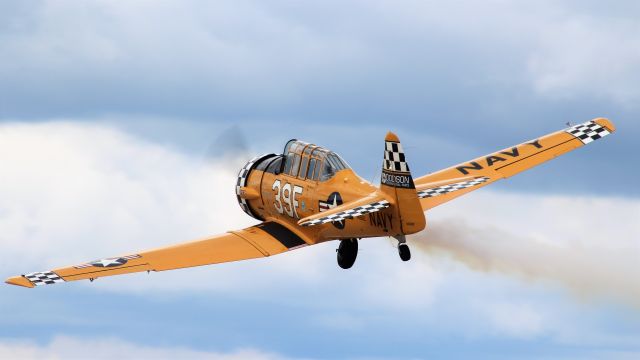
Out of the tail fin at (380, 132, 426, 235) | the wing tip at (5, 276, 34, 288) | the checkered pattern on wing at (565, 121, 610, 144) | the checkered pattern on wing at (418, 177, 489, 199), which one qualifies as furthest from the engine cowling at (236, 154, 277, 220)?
the checkered pattern on wing at (565, 121, 610, 144)

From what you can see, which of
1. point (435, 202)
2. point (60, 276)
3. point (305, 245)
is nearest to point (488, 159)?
point (435, 202)

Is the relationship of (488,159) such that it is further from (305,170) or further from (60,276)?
(60,276)

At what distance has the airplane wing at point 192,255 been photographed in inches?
1158

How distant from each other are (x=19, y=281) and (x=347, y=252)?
757cm

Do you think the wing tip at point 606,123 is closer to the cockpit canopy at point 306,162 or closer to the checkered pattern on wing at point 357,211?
the cockpit canopy at point 306,162

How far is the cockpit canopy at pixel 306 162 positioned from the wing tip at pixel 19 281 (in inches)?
272

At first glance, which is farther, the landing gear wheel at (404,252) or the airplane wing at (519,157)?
the airplane wing at (519,157)

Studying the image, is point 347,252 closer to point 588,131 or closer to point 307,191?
point 307,191

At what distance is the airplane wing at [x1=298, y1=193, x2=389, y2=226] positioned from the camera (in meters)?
28.1

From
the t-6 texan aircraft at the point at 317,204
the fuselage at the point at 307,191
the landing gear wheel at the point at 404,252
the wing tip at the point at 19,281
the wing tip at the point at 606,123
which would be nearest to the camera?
the t-6 texan aircraft at the point at 317,204

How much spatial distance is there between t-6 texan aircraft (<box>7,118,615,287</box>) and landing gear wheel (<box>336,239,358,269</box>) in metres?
0.02

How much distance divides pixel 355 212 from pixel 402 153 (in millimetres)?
1715

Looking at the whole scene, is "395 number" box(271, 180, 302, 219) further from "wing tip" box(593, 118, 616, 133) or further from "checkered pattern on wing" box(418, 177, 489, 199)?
"wing tip" box(593, 118, 616, 133)

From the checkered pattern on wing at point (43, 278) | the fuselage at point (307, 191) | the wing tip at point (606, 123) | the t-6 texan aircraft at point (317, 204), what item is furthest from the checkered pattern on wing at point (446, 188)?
the checkered pattern on wing at point (43, 278)
